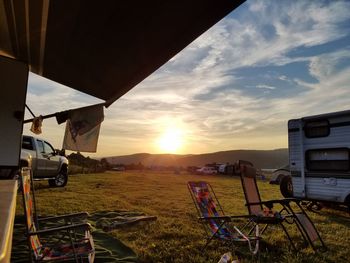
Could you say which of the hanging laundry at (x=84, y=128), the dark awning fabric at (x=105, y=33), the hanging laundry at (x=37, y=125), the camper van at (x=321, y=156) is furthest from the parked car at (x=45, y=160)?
the camper van at (x=321, y=156)

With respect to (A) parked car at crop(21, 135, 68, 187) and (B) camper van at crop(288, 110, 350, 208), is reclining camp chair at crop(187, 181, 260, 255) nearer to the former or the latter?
(B) camper van at crop(288, 110, 350, 208)

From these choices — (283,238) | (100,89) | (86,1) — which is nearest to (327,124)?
(283,238)

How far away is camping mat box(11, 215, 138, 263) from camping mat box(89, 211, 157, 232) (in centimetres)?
47

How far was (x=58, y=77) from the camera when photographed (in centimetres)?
595

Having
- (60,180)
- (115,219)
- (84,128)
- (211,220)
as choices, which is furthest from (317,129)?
(60,180)

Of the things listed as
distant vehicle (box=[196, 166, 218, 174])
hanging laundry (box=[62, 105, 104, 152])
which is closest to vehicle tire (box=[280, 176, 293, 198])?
hanging laundry (box=[62, 105, 104, 152])

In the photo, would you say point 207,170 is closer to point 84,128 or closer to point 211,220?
point 84,128

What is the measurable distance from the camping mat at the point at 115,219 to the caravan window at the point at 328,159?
3.30m

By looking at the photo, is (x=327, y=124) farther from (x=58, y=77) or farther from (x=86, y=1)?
(x=86, y=1)

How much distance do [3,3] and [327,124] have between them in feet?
18.9

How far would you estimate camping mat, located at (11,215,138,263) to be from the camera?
4250mm

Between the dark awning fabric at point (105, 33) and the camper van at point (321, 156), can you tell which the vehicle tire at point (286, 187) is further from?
the dark awning fabric at point (105, 33)

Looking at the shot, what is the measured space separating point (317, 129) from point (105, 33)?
5.12 metres

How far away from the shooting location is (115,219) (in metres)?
6.75
